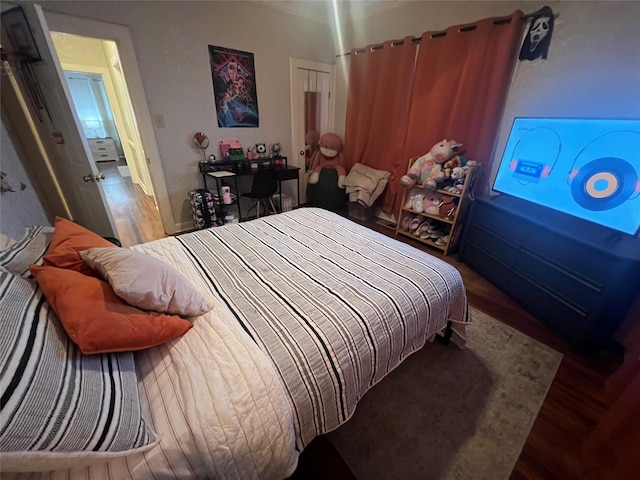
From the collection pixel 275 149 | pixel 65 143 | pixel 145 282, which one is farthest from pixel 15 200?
pixel 275 149

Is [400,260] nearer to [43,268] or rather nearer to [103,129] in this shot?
[43,268]

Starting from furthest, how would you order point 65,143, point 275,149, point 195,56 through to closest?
point 275,149 < point 195,56 < point 65,143

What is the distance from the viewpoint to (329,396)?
89 centimetres

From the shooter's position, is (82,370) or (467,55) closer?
(82,370)

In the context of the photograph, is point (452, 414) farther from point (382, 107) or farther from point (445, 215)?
point (382, 107)

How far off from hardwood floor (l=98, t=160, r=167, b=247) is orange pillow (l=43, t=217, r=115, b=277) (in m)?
1.99

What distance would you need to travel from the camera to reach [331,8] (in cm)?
314

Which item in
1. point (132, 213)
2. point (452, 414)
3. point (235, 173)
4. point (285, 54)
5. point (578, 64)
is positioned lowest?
point (452, 414)

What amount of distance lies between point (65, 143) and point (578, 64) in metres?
3.83

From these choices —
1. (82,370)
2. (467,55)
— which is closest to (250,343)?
(82,370)

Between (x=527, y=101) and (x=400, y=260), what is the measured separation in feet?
6.69

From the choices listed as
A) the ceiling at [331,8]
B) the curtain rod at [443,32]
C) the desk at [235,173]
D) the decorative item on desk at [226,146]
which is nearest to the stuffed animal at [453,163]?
the curtain rod at [443,32]

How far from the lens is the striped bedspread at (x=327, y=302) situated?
883 mm

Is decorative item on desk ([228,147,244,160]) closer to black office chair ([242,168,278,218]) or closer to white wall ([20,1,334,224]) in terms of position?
white wall ([20,1,334,224])
